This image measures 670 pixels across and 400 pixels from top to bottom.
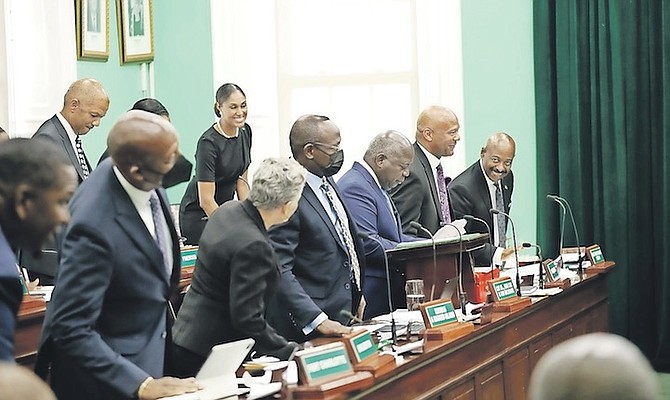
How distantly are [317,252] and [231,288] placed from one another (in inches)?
37.1

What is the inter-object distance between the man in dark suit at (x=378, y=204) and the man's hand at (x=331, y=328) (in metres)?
0.90

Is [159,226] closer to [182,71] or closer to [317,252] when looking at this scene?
[317,252]

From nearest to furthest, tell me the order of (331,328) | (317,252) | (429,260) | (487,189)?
(331,328), (317,252), (429,260), (487,189)

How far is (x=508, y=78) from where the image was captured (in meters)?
8.12

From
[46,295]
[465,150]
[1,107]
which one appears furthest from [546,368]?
[465,150]

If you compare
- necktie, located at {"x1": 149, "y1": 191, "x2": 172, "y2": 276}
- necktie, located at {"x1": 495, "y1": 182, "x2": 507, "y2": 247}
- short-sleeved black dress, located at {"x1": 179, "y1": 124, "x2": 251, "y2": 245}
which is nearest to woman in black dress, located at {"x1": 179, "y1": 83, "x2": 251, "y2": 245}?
short-sleeved black dress, located at {"x1": 179, "y1": 124, "x2": 251, "y2": 245}

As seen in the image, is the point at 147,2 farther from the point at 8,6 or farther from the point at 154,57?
the point at 8,6

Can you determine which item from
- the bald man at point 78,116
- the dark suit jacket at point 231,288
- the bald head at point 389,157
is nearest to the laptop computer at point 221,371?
the dark suit jacket at point 231,288

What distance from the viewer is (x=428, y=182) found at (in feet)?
19.0

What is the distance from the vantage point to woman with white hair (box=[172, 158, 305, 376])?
3.60 metres

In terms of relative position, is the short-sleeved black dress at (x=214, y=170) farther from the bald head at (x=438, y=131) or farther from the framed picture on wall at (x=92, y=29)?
the framed picture on wall at (x=92, y=29)

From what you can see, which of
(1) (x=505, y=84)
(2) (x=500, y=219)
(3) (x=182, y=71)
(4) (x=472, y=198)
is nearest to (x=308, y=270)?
(4) (x=472, y=198)

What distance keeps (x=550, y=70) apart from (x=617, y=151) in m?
0.72

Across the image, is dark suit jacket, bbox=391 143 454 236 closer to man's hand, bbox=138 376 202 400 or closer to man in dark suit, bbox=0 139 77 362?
man's hand, bbox=138 376 202 400
